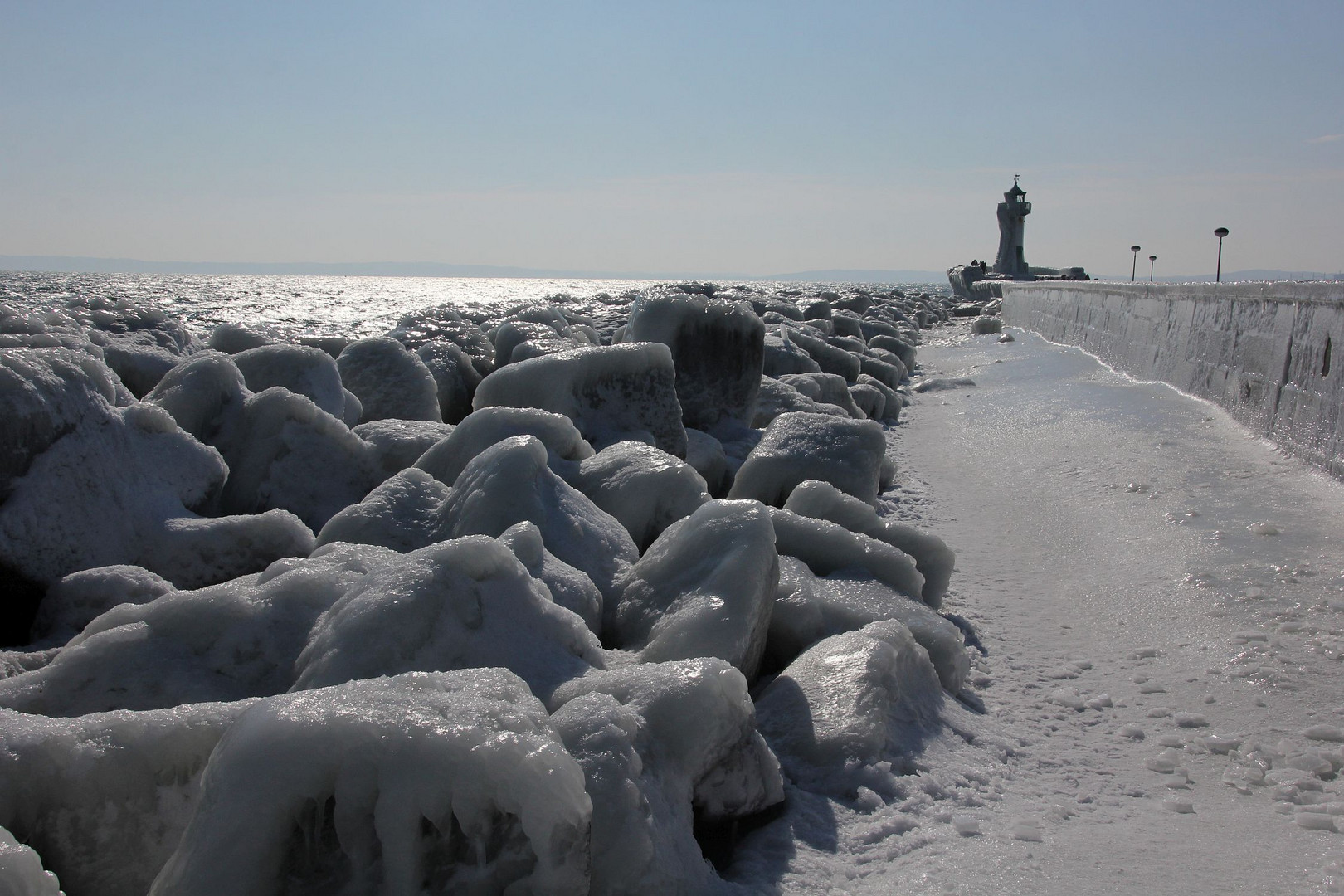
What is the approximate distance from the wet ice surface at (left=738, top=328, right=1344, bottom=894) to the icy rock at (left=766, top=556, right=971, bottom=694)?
0.47 feet

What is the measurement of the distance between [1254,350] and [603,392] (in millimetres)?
3750

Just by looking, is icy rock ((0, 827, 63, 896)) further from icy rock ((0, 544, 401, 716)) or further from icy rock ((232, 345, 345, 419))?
icy rock ((232, 345, 345, 419))

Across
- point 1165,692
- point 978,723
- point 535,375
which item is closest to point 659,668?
point 978,723

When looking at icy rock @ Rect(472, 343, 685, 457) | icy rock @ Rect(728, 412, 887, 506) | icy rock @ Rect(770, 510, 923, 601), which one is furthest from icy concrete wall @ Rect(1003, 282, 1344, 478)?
icy rock @ Rect(472, 343, 685, 457)

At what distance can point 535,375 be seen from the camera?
14.4ft

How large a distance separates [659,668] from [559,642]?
285 mm

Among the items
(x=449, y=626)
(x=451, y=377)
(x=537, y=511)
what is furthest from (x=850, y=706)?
(x=451, y=377)

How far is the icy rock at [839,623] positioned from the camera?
8.28 ft

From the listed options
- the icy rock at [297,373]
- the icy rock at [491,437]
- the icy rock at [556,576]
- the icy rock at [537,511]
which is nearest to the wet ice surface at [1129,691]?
the icy rock at [556,576]

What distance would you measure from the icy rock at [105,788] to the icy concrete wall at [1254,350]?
4.41 meters

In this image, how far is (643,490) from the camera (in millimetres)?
3158

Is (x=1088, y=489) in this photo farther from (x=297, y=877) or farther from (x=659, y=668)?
(x=297, y=877)

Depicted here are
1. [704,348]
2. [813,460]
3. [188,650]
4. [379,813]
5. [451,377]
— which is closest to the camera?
[379,813]

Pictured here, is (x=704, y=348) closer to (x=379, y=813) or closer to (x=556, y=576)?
(x=556, y=576)
